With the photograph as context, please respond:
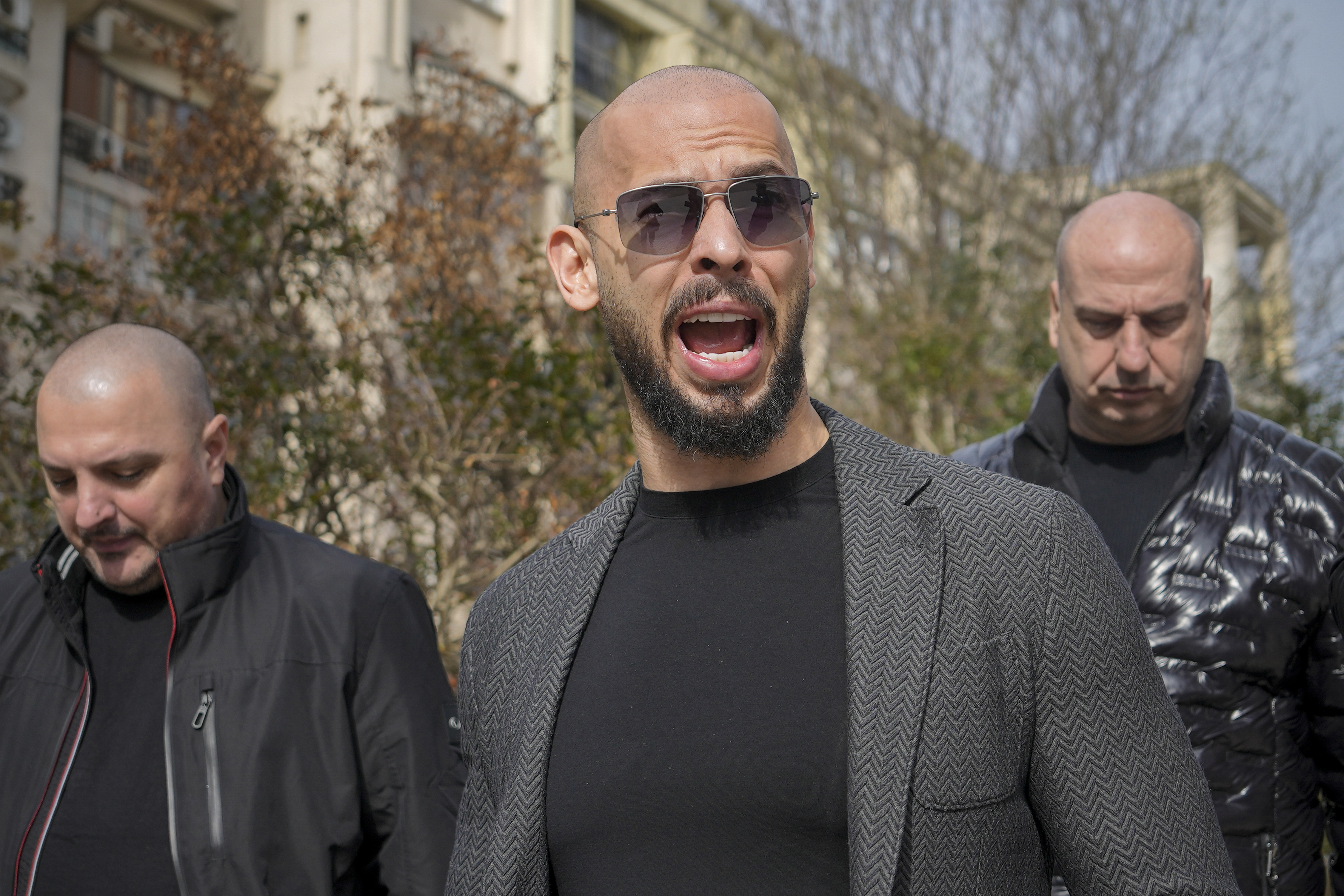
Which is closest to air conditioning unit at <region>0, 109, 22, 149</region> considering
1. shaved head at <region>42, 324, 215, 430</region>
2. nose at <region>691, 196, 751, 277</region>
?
shaved head at <region>42, 324, 215, 430</region>

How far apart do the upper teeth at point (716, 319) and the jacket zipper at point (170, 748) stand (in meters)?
1.64

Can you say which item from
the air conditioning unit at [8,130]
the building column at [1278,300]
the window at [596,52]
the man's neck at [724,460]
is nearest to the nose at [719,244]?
the man's neck at [724,460]

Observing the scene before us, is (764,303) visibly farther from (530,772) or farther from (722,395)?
(530,772)

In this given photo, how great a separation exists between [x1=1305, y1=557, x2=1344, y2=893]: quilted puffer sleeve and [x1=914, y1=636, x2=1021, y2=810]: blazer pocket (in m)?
1.59

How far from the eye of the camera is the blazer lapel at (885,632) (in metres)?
1.58

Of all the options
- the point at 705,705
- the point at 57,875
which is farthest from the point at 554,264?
the point at 57,875

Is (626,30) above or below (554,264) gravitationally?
above

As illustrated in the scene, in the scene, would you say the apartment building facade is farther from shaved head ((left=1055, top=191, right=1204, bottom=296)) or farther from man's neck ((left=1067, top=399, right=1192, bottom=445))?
man's neck ((left=1067, top=399, right=1192, bottom=445))

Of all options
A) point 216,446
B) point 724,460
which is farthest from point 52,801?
point 724,460

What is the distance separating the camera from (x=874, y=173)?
15.1 meters

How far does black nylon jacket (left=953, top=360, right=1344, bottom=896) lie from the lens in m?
2.87

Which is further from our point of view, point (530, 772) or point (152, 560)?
point (152, 560)

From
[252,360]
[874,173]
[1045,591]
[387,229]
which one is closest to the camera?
[1045,591]

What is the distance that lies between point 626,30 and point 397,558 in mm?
18018
